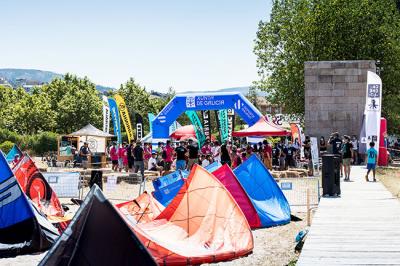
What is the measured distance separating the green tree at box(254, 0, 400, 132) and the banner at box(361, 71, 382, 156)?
10.9m

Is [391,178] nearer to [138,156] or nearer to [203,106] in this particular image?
[138,156]

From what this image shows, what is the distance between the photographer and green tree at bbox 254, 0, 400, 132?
3731cm

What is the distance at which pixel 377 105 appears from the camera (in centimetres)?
2605

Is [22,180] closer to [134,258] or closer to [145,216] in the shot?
[145,216]

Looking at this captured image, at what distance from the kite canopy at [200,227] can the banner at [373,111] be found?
14849 millimetres

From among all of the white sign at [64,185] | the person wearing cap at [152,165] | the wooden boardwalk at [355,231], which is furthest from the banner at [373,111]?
the white sign at [64,185]

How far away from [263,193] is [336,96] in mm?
15826

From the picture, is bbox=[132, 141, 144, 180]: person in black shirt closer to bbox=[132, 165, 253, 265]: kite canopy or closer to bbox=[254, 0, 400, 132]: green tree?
bbox=[132, 165, 253, 265]: kite canopy

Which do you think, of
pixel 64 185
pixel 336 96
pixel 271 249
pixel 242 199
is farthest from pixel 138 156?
pixel 271 249

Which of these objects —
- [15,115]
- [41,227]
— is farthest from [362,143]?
[15,115]

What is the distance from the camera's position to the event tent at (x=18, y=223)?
458 inches

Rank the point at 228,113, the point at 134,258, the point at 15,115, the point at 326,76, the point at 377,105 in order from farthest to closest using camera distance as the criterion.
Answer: the point at 15,115, the point at 228,113, the point at 326,76, the point at 377,105, the point at 134,258

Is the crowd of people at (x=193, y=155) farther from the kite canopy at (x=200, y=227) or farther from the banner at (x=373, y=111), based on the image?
the kite canopy at (x=200, y=227)

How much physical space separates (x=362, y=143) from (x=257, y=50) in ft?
62.6
